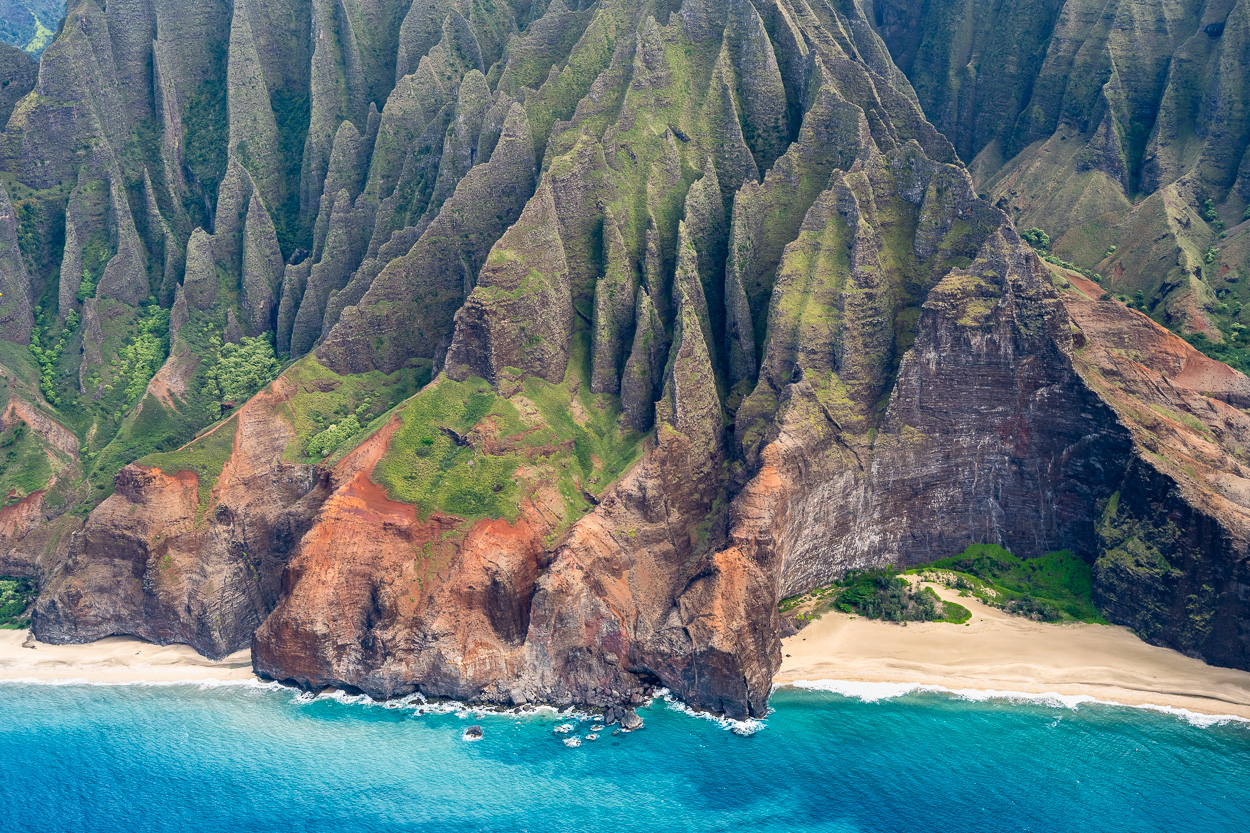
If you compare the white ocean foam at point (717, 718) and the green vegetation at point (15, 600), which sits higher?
the green vegetation at point (15, 600)

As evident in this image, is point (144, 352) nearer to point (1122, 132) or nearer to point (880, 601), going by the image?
point (880, 601)

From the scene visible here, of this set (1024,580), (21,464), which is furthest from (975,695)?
(21,464)

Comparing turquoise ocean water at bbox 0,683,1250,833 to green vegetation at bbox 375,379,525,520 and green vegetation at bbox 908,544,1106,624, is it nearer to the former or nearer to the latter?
green vegetation at bbox 908,544,1106,624

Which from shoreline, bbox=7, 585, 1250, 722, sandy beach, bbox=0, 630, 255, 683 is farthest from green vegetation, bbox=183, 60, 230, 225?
shoreline, bbox=7, 585, 1250, 722

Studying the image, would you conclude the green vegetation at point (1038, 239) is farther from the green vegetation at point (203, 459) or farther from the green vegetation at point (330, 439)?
the green vegetation at point (203, 459)

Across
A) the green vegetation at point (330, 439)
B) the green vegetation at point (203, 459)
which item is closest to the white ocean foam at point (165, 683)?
the green vegetation at point (203, 459)

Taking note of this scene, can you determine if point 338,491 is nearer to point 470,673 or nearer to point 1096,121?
point 470,673
